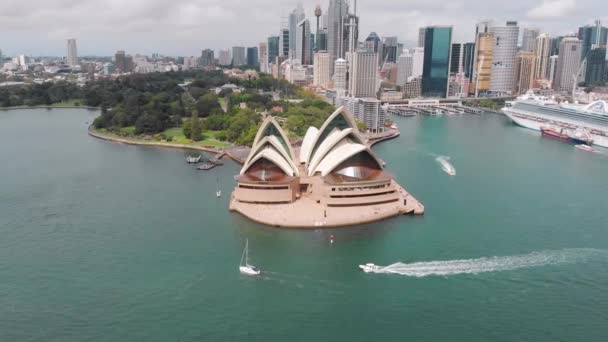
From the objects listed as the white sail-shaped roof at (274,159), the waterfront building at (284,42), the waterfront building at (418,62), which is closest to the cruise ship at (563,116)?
the white sail-shaped roof at (274,159)

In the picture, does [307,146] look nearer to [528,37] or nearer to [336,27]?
[336,27]

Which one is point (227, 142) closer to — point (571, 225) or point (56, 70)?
point (571, 225)

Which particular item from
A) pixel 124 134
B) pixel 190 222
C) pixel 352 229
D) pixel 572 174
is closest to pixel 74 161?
pixel 124 134

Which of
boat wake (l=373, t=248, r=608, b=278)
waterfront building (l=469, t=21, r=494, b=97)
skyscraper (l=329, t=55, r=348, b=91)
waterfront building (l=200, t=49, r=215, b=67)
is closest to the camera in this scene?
boat wake (l=373, t=248, r=608, b=278)

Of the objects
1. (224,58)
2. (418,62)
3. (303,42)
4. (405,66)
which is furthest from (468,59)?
(224,58)

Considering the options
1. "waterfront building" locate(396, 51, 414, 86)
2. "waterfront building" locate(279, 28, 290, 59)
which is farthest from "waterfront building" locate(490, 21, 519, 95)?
"waterfront building" locate(279, 28, 290, 59)

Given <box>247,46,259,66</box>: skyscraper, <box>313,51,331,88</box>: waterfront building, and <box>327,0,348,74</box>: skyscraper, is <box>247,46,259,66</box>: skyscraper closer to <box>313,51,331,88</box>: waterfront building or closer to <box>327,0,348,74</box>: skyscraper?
<box>327,0,348,74</box>: skyscraper
